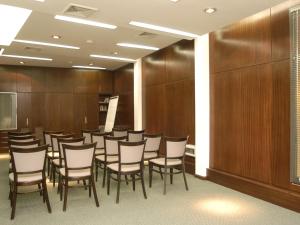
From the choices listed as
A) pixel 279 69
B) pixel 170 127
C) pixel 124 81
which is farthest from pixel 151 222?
pixel 124 81

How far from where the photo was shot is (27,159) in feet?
12.0

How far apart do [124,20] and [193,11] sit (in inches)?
46.6

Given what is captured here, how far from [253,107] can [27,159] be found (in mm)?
3590

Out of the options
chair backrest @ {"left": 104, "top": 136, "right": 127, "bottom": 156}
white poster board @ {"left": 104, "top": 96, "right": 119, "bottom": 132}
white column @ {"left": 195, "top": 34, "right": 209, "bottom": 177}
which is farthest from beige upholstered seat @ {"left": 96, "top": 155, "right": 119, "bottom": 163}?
white poster board @ {"left": 104, "top": 96, "right": 119, "bottom": 132}

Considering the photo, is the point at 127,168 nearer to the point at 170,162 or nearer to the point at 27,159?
the point at 170,162

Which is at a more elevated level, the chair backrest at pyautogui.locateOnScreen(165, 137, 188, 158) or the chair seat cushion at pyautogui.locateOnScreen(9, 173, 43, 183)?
the chair backrest at pyautogui.locateOnScreen(165, 137, 188, 158)

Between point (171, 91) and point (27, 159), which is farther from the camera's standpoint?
point (171, 91)

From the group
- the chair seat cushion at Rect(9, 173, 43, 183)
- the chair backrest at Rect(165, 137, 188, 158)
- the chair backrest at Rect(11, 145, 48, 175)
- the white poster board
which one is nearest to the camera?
the chair backrest at Rect(11, 145, 48, 175)

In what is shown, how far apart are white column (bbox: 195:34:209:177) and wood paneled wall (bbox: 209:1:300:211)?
0.41 ft

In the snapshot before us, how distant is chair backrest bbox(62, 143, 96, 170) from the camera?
152 inches

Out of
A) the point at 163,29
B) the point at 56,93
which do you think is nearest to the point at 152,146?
the point at 163,29

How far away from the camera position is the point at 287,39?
154 inches

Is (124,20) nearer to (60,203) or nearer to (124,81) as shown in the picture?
(60,203)

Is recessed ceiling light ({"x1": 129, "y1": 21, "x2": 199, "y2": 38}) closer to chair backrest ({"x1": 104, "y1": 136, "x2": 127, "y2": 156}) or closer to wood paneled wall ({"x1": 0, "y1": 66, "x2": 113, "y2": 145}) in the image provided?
chair backrest ({"x1": 104, "y1": 136, "x2": 127, "y2": 156})
